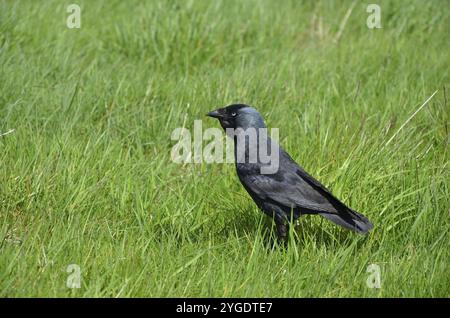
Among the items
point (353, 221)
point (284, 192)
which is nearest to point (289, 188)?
point (284, 192)

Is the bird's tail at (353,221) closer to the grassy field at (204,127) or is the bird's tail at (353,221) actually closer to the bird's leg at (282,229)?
the grassy field at (204,127)

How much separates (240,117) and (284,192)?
55 centimetres

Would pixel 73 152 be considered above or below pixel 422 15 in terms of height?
below

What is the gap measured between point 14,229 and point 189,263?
1019mm

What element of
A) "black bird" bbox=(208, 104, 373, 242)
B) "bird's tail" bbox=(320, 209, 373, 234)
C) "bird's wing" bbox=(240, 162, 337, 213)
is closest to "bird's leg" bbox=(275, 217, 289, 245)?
"black bird" bbox=(208, 104, 373, 242)

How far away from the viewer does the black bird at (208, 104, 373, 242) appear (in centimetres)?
409

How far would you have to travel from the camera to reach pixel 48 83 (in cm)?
559

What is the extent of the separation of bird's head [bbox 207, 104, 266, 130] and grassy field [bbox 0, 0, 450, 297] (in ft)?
1.38

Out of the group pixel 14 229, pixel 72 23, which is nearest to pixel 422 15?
pixel 72 23

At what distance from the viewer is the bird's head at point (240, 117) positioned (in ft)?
14.7

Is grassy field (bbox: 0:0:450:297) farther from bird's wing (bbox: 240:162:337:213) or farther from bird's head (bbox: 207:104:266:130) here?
bird's head (bbox: 207:104:266:130)
